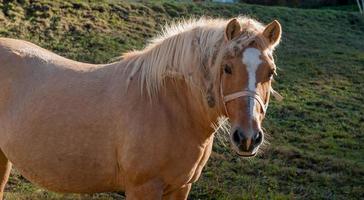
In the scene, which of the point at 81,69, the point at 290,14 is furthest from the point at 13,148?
the point at 290,14

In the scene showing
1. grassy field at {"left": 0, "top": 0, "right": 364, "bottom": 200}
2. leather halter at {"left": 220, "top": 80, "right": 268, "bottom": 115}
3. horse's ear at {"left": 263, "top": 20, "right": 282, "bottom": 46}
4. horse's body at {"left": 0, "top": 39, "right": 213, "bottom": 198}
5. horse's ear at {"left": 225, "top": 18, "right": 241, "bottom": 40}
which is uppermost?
horse's ear at {"left": 225, "top": 18, "right": 241, "bottom": 40}

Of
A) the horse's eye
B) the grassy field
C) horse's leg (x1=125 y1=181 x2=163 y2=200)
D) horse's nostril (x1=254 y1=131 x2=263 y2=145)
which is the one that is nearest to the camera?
horse's nostril (x1=254 y1=131 x2=263 y2=145)

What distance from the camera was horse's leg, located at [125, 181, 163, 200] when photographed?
329 centimetres

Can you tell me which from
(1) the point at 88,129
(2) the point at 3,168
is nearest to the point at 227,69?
(1) the point at 88,129

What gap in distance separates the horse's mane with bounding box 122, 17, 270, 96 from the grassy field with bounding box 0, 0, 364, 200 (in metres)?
2.27

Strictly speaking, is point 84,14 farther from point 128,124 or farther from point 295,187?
point 128,124

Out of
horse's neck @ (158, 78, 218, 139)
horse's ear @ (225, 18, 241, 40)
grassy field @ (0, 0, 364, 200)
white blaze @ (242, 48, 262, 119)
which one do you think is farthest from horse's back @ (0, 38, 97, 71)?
grassy field @ (0, 0, 364, 200)

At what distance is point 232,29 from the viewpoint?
10.1ft

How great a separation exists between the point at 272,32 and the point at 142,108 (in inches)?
37.2

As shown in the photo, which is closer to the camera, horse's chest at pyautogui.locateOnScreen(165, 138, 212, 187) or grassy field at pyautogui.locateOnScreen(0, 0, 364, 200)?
horse's chest at pyautogui.locateOnScreen(165, 138, 212, 187)

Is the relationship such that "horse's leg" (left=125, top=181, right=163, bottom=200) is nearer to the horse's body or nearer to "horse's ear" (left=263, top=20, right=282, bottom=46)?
the horse's body

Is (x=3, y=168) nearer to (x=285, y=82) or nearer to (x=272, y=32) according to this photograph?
(x=272, y=32)

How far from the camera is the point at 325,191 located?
5.98m

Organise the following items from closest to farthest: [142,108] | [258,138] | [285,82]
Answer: [258,138], [142,108], [285,82]
